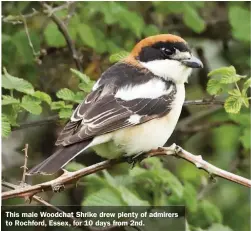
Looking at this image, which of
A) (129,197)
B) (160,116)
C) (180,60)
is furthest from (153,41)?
(129,197)

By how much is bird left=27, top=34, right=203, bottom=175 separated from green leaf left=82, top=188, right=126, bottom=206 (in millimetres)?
250

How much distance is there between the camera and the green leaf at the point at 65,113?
2.35 meters

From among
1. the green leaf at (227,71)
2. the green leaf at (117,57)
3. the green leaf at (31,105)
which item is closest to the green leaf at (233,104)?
the green leaf at (227,71)

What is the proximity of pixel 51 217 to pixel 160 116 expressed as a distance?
0.51 meters

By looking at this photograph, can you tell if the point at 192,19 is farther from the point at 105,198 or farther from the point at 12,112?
the point at 12,112

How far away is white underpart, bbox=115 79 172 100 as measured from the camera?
2.35 metres

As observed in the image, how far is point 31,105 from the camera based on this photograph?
227 cm

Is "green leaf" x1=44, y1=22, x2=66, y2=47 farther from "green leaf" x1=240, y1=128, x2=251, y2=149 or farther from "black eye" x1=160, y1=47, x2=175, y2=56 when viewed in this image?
"green leaf" x1=240, y1=128, x2=251, y2=149

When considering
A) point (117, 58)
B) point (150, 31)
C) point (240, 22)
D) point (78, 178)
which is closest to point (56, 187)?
point (78, 178)

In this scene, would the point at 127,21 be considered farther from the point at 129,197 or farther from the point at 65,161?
the point at 65,161

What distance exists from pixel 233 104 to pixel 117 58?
18.9 inches

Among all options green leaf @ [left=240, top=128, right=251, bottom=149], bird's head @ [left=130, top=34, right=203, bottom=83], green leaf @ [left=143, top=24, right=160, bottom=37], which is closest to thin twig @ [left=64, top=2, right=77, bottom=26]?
green leaf @ [left=143, top=24, right=160, bottom=37]

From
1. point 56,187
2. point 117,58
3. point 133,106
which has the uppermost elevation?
point 117,58

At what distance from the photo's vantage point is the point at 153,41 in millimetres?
2461
